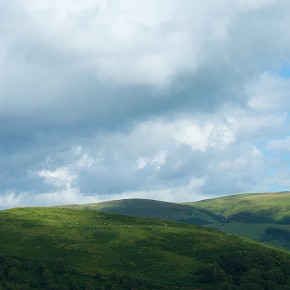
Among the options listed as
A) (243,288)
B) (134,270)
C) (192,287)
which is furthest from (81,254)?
(243,288)

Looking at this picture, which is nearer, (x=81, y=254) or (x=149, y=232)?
(x=81, y=254)

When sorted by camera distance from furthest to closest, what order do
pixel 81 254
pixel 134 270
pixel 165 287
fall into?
pixel 81 254 → pixel 134 270 → pixel 165 287

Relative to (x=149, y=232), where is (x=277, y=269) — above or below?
below

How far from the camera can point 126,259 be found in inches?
5522

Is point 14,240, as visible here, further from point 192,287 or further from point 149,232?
point 192,287

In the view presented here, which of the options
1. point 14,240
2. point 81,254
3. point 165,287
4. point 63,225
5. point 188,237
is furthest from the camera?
point 63,225

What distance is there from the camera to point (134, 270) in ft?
432

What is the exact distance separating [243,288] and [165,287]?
19.2 metres

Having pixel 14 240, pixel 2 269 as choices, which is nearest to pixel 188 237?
pixel 14 240

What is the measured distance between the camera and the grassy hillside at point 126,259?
119562mm

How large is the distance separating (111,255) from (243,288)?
41.1 meters

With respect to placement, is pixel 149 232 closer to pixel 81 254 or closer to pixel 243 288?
pixel 81 254

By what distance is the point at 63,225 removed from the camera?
17525 centimetres

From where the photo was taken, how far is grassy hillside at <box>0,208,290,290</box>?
4707 inches
